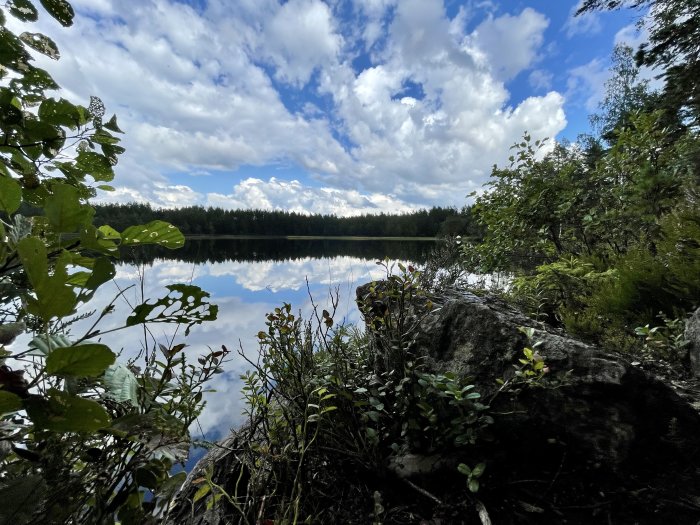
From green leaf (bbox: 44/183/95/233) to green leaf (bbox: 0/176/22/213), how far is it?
54 mm

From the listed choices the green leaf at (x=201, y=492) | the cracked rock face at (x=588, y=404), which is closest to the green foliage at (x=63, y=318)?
the green leaf at (x=201, y=492)

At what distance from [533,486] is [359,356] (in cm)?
121

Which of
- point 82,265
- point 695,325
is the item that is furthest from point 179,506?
point 695,325

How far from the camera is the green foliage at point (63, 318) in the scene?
383 millimetres

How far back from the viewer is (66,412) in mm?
376

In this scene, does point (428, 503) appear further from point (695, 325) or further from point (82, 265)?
point (695, 325)

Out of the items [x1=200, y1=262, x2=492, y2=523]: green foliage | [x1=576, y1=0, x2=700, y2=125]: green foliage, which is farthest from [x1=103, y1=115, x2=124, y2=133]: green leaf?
[x1=576, y1=0, x2=700, y2=125]: green foliage

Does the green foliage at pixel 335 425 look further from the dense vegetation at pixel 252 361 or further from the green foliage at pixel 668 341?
the green foliage at pixel 668 341

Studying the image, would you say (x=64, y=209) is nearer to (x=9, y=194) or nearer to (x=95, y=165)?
(x=9, y=194)

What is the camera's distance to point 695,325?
257 cm

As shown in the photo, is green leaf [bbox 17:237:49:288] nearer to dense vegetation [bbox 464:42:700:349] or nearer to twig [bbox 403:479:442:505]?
twig [bbox 403:479:442:505]

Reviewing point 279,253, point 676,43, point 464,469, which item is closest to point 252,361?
point 464,469

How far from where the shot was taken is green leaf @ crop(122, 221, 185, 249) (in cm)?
64

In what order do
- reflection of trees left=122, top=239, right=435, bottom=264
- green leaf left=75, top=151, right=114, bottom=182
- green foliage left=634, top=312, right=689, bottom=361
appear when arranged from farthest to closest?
1. reflection of trees left=122, top=239, right=435, bottom=264
2. green foliage left=634, top=312, right=689, bottom=361
3. green leaf left=75, top=151, right=114, bottom=182
